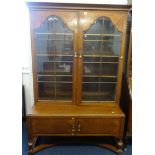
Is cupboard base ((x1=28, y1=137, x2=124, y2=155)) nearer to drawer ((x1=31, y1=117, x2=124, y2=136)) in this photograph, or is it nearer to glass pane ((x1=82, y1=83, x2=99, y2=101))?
drawer ((x1=31, y1=117, x2=124, y2=136))

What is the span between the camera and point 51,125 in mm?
1957

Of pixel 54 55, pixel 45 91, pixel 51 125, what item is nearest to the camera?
pixel 51 125

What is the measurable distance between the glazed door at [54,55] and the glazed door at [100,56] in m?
0.10

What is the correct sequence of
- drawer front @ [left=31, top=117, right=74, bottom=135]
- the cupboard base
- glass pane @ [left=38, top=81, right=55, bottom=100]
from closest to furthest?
drawer front @ [left=31, top=117, right=74, bottom=135] → the cupboard base → glass pane @ [left=38, top=81, right=55, bottom=100]

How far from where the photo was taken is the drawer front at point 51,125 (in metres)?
1.94

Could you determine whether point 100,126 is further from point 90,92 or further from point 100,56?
point 100,56

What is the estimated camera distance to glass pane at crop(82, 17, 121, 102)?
6.60 ft

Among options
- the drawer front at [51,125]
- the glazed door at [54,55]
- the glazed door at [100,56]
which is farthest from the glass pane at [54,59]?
the drawer front at [51,125]

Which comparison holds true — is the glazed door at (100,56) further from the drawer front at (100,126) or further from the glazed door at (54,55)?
the drawer front at (100,126)

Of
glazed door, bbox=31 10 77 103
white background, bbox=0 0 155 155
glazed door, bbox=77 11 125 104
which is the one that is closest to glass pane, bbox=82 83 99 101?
glazed door, bbox=77 11 125 104
